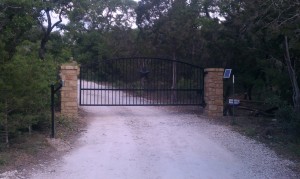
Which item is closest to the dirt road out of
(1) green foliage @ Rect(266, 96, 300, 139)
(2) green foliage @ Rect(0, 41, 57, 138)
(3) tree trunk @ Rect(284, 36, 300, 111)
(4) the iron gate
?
(1) green foliage @ Rect(266, 96, 300, 139)

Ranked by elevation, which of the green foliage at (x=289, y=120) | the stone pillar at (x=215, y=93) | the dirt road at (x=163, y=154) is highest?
the stone pillar at (x=215, y=93)

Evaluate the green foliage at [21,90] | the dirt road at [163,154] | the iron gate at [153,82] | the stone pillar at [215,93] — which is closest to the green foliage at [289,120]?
the dirt road at [163,154]

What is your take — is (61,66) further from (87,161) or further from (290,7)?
(290,7)

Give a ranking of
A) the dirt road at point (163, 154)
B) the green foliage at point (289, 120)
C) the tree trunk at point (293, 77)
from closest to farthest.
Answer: the dirt road at point (163, 154)
the green foliage at point (289, 120)
the tree trunk at point (293, 77)

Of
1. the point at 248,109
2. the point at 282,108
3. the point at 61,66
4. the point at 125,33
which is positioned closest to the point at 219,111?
the point at 248,109

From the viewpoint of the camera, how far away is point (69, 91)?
18734 mm

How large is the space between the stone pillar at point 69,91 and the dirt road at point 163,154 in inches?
45.5

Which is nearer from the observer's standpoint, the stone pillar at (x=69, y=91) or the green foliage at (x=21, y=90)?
the green foliage at (x=21, y=90)

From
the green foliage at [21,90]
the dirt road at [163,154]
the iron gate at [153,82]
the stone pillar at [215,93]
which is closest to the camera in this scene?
the dirt road at [163,154]

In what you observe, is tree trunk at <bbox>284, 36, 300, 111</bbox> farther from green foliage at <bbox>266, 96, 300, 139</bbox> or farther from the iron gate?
the iron gate

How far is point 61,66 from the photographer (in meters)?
18.5

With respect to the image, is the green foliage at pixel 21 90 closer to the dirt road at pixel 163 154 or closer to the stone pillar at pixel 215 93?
the dirt road at pixel 163 154

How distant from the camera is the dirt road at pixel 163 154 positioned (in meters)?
10.5

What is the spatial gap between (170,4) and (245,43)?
717 centimetres
